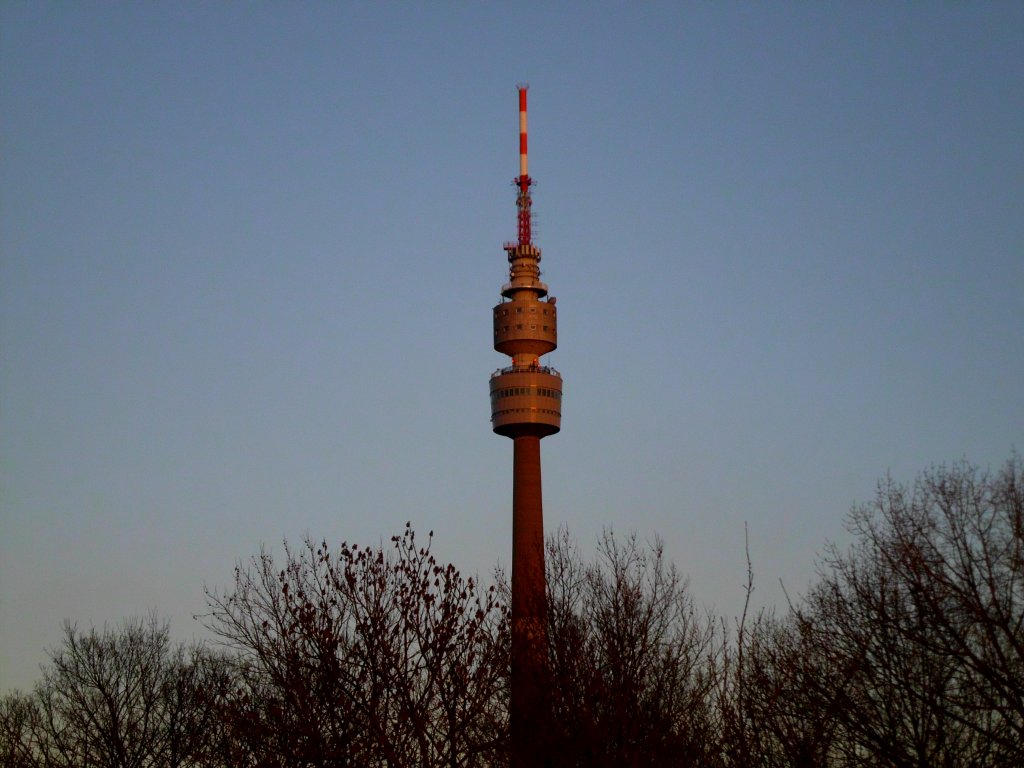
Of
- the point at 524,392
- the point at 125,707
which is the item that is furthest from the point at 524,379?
the point at 125,707

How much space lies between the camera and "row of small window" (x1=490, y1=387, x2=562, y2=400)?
9800 cm

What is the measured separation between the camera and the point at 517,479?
94.7 metres

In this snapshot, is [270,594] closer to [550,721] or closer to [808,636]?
[550,721]

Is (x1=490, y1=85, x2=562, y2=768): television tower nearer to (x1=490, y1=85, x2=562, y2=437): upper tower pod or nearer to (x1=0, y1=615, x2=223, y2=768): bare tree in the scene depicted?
(x1=490, y1=85, x2=562, y2=437): upper tower pod

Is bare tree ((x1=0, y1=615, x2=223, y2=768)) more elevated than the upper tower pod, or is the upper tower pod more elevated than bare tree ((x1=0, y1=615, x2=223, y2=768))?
the upper tower pod

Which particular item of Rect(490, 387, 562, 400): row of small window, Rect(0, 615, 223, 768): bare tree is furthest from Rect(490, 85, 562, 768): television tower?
Rect(0, 615, 223, 768): bare tree

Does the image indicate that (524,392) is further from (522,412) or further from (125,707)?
(125,707)

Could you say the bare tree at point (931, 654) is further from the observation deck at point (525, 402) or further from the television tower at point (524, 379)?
the observation deck at point (525, 402)

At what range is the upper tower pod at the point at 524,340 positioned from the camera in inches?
3846

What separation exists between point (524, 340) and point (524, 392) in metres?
5.56

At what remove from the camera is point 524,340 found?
3996 inches

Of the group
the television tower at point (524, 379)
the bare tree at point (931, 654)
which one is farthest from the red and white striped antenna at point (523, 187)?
the bare tree at point (931, 654)

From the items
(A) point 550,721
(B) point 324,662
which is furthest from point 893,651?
(B) point 324,662

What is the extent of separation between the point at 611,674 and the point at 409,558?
28.5 ft
